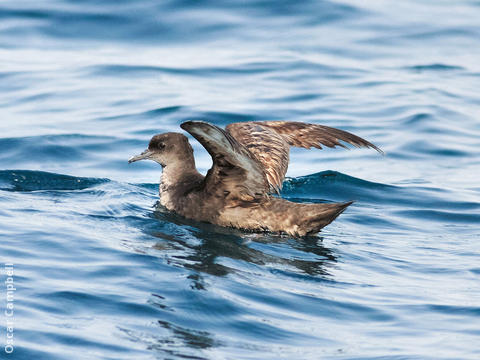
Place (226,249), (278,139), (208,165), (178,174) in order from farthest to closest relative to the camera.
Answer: (208,165) → (278,139) → (178,174) → (226,249)

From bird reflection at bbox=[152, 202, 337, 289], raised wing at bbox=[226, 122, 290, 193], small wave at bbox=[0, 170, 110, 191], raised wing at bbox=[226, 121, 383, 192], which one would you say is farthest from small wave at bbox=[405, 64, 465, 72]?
bird reflection at bbox=[152, 202, 337, 289]

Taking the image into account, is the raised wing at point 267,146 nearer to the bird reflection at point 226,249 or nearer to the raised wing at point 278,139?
the raised wing at point 278,139

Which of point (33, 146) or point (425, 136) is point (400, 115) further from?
point (33, 146)

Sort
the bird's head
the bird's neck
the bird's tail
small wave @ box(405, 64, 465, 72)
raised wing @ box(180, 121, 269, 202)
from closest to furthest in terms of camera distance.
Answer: raised wing @ box(180, 121, 269, 202)
the bird's tail
the bird's neck
the bird's head
small wave @ box(405, 64, 465, 72)

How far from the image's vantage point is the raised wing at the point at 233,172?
269 inches

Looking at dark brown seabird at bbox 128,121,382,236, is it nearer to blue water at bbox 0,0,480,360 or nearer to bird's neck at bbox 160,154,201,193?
bird's neck at bbox 160,154,201,193

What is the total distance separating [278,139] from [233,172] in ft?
4.85

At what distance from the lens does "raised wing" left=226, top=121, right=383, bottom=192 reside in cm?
841

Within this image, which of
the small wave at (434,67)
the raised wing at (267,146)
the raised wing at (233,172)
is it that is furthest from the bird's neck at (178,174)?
the small wave at (434,67)

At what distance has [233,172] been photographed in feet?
24.7

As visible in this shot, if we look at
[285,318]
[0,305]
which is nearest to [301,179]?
[285,318]

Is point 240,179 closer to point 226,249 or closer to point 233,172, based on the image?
point 233,172

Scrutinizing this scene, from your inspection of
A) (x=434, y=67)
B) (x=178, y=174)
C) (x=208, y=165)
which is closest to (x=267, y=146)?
(x=178, y=174)

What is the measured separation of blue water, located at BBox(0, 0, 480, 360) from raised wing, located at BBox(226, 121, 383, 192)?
0.72m
